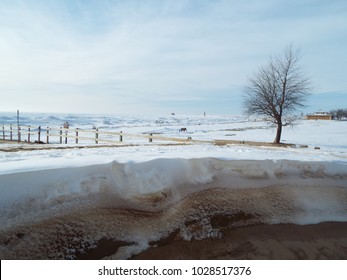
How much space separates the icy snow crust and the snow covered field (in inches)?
0.5

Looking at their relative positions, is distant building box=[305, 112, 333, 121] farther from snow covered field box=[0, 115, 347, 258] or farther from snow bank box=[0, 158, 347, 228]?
snow covered field box=[0, 115, 347, 258]

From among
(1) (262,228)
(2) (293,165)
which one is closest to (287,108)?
(2) (293,165)

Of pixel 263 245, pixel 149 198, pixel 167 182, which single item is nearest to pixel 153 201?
pixel 149 198

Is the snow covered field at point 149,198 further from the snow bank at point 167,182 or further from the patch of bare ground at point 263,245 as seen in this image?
the patch of bare ground at point 263,245

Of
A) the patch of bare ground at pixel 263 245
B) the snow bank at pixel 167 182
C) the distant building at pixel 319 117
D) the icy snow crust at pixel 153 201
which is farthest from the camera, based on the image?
the distant building at pixel 319 117

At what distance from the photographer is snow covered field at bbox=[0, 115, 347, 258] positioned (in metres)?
3.55

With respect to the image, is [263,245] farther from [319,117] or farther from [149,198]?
[319,117]

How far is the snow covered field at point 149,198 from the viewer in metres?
3.55

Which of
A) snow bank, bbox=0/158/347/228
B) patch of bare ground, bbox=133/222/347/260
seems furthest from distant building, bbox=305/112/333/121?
patch of bare ground, bbox=133/222/347/260

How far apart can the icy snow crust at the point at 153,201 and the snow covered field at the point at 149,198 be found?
0.04 feet

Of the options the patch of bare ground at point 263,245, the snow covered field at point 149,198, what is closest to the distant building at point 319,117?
the snow covered field at point 149,198

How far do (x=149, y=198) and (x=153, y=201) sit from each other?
83 mm

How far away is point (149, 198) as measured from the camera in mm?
4301
